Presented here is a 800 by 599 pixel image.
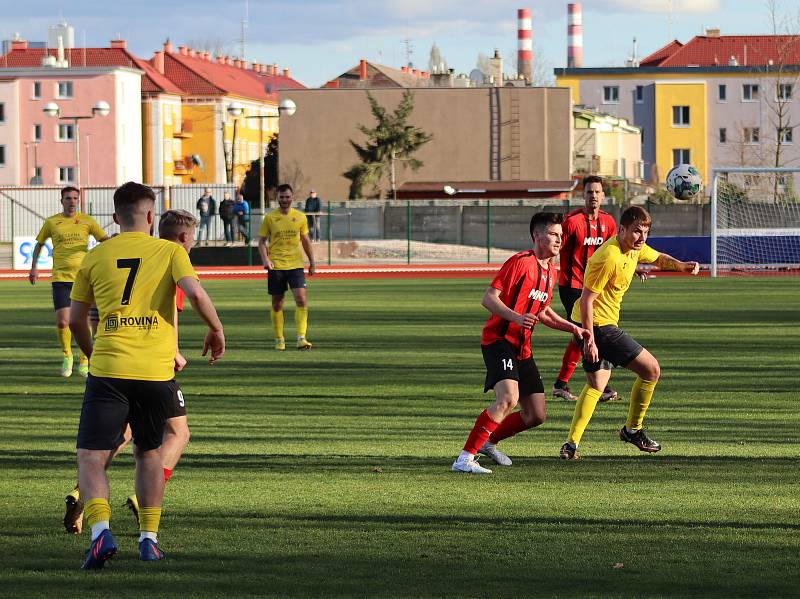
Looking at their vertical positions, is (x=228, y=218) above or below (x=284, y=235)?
above

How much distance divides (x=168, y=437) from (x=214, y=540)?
2.11 ft

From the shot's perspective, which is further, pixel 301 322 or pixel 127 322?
pixel 301 322

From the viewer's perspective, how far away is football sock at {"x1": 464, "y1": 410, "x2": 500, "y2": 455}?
8859 mm

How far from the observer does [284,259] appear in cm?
1877

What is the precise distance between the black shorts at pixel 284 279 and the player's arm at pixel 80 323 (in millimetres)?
11662

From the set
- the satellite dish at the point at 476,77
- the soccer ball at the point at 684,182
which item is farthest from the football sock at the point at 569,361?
the satellite dish at the point at 476,77

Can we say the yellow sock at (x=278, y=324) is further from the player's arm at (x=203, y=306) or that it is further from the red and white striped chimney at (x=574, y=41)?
the red and white striped chimney at (x=574, y=41)

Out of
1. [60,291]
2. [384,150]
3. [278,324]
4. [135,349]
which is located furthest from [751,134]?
A: [135,349]

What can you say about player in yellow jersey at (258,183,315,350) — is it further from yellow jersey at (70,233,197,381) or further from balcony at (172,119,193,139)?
balcony at (172,119,193,139)

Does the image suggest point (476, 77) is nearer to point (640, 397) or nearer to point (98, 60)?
point (98, 60)

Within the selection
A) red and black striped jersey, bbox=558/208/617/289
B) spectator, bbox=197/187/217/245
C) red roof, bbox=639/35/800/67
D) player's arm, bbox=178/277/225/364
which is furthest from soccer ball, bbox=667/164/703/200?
red roof, bbox=639/35/800/67

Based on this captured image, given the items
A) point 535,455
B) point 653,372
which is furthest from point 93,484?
point 653,372

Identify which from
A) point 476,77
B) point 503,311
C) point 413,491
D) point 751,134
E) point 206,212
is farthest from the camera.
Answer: point 751,134

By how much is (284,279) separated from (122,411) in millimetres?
12325
